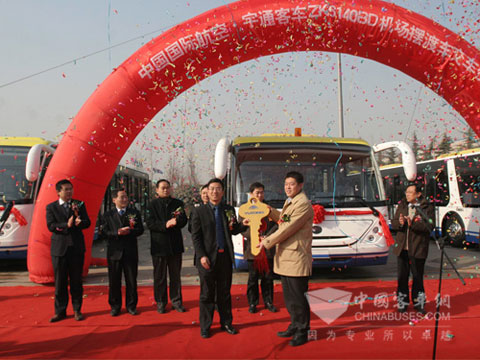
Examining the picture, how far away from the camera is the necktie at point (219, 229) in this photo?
15.3 feet

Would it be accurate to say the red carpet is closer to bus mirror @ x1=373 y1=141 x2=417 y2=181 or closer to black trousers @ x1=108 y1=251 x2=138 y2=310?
black trousers @ x1=108 y1=251 x2=138 y2=310

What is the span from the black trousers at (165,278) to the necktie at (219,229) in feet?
3.94

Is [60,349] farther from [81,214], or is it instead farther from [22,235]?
[22,235]

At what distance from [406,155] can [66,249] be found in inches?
225

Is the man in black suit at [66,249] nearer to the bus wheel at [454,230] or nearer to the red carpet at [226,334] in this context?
the red carpet at [226,334]

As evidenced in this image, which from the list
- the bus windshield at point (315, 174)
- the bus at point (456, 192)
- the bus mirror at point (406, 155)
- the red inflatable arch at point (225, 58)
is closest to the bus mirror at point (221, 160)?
the bus windshield at point (315, 174)

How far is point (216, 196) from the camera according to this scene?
473 centimetres

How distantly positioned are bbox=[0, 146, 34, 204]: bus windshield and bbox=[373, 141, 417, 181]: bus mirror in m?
7.30

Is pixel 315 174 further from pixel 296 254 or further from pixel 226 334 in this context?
pixel 226 334

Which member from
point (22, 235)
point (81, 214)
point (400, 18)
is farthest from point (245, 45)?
point (22, 235)

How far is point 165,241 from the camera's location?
17.9 feet

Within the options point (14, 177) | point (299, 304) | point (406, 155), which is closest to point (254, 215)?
point (299, 304)

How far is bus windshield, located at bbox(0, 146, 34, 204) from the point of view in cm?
855

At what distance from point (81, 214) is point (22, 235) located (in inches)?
149
